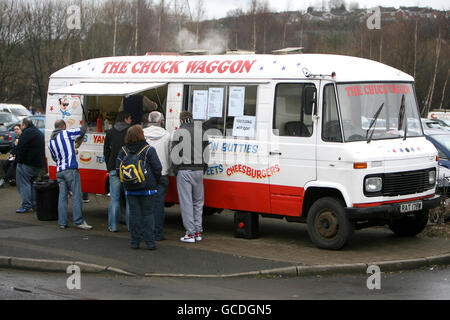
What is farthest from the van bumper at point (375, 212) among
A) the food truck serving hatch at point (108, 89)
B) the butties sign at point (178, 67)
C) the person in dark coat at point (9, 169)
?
the person in dark coat at point (9, 169)

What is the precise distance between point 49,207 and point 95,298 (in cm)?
604

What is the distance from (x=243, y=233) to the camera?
11609mm

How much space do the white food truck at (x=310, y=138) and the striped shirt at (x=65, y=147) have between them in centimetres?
73

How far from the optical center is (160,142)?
37.2 feet

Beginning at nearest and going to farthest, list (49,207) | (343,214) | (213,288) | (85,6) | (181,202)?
(213,288) < (343,214) < (181,202) < (49,207) < (85,6)

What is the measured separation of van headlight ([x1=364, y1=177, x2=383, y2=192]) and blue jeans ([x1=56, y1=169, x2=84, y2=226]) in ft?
17.0

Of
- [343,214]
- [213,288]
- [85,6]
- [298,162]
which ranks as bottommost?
[213,288]

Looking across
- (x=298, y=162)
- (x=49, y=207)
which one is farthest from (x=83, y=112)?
(x=298, y=162)

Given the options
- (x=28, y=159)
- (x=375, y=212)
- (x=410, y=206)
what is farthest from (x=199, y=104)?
(x=28, y=159)

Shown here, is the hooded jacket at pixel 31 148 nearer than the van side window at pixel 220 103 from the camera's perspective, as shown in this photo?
No

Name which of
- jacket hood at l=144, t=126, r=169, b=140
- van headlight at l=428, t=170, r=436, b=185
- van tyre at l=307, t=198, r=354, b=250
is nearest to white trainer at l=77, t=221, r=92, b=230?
jacket hood at l=144, t=126, r=169, b=140

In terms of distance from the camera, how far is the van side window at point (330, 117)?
1029cm

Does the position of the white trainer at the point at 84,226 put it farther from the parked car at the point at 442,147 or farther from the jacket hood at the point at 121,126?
the parked car at the point at 442,147

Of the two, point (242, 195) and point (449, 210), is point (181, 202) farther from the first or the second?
point (449, 210)
